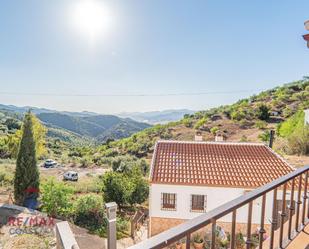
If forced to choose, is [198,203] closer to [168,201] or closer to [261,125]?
[168,201]

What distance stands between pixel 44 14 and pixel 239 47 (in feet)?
32.7

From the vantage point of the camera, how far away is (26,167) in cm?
1127

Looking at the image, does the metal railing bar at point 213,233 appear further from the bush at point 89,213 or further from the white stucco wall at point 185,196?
the bush at point 89,213

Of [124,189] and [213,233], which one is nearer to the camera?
[213,233]

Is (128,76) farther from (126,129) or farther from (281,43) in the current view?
(126,129)

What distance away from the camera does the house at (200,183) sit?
9805mm

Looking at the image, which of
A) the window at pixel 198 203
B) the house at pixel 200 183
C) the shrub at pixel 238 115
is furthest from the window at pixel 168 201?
the shrub at pixel 238 115

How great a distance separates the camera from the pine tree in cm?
1111

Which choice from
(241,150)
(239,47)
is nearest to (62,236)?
(241,150)

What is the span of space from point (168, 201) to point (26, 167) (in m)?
6.04

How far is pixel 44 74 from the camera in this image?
76.7 feet

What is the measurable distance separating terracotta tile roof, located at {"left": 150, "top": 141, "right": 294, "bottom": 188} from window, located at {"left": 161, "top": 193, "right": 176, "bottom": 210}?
532mm

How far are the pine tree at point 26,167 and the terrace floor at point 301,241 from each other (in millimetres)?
10903

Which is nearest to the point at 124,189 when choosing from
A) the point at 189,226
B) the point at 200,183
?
the point at 200,183
